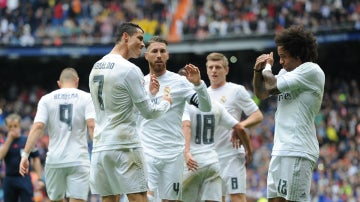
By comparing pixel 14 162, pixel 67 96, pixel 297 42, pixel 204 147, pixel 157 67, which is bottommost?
pixel 14 162

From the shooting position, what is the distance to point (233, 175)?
37.3ft

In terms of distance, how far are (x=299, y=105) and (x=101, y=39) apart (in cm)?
2504

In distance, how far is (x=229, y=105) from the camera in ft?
38.3

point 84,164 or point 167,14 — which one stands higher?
point 167,14

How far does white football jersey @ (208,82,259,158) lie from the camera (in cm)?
1148

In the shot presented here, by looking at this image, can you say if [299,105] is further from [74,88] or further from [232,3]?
[232,3]

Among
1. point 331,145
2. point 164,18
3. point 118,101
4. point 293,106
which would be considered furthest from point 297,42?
point 164,18

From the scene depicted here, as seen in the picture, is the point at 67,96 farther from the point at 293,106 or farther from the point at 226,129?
the point at 293,106

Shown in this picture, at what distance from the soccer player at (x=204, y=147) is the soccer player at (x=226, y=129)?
1.01 feet

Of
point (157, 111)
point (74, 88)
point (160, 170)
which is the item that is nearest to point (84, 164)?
point (74, 88)

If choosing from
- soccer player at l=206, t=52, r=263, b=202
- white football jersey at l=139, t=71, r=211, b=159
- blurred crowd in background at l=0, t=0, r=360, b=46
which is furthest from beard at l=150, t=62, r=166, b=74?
blurred crowd in background at l=0, t=0, r=360, b=46

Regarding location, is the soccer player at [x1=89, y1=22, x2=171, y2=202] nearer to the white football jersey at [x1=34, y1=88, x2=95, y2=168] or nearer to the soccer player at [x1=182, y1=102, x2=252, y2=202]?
the soccer player at [x1=182, y1=102, x2=252, y2=202]

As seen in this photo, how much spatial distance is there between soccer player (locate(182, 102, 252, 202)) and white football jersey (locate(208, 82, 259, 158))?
0.33 meters

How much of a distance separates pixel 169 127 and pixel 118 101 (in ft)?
4.81
